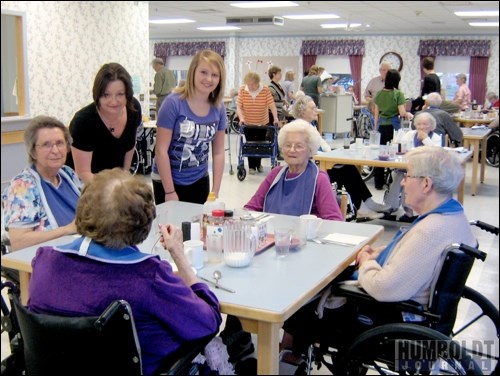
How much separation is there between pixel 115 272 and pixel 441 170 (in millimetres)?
1085

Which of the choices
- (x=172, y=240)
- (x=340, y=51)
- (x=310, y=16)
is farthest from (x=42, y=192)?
(x=340, y=51)

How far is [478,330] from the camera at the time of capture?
8.93 feet

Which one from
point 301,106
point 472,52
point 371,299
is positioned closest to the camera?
point 371,299

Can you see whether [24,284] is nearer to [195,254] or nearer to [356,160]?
[195,254]

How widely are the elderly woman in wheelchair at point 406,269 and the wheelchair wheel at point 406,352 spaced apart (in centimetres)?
2

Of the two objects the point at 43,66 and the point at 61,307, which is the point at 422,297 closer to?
the point at 61,307

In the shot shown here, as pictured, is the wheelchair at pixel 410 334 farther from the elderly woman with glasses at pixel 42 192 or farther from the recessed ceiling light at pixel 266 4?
the recessed ceiling light at pixel 266 4

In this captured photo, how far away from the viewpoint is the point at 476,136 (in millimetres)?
6070

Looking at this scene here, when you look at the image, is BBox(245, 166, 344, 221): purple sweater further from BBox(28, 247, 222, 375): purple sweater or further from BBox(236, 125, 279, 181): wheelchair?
BBox(236, 125, 279, 181): wheelchair

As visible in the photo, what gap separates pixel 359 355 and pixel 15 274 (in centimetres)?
130

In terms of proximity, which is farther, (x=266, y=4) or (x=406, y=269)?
(x=266, y=4)

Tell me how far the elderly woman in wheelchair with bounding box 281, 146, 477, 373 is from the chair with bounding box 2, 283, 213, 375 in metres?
0.75

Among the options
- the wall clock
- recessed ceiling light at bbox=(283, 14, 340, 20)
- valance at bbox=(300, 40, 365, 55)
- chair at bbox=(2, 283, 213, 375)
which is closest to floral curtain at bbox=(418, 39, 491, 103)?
the wall clock

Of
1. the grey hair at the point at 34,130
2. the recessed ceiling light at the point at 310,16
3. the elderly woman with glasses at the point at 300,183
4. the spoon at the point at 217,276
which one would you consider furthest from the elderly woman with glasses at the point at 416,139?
the recessed ceiling light at the point at 310,16
